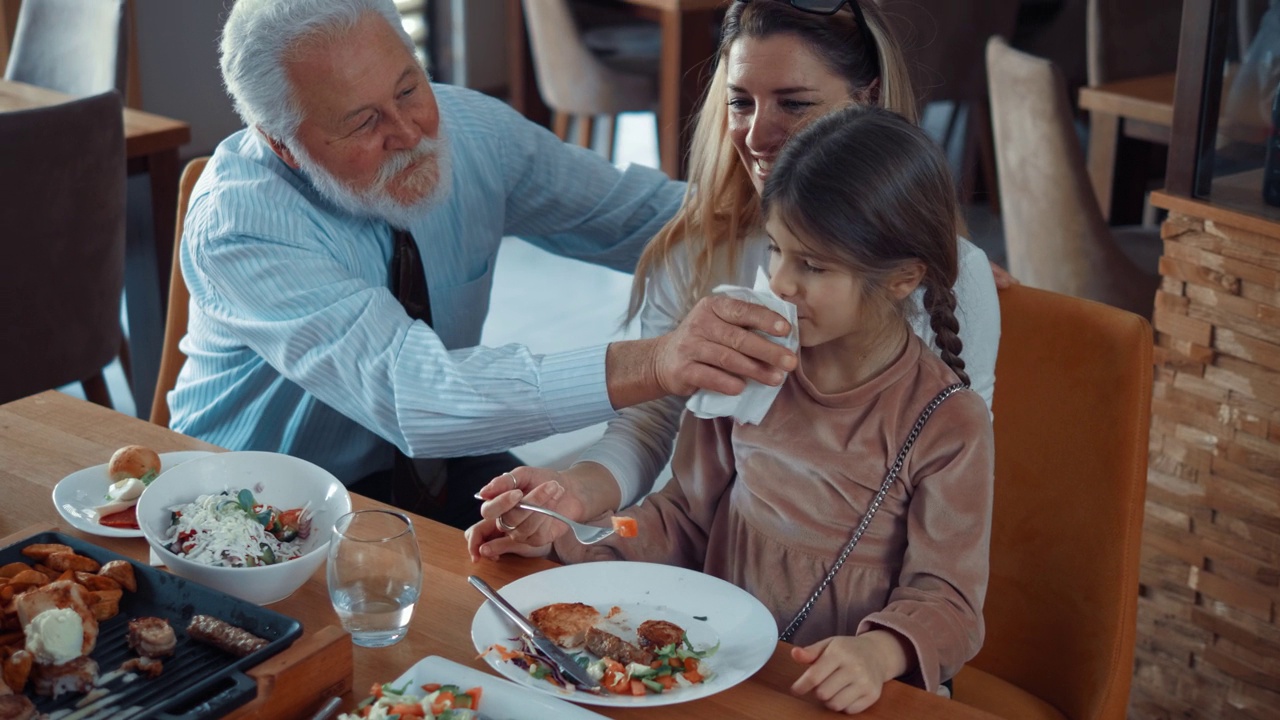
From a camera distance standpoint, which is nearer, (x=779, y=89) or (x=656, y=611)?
(x=656, y=611)

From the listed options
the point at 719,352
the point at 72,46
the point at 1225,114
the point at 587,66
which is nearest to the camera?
the point at 719,352

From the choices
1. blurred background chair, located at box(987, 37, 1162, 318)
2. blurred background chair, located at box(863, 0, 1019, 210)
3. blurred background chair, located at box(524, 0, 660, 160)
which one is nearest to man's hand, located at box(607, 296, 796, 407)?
blurred background chair, located at box(987, 37, 1162, 318)

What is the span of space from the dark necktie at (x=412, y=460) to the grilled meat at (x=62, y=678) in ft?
2.84

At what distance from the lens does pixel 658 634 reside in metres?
1.21

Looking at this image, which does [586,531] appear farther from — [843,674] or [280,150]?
[280,150]

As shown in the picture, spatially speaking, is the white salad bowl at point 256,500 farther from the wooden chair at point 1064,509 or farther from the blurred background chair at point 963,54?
the blurred background chair at point 963,54

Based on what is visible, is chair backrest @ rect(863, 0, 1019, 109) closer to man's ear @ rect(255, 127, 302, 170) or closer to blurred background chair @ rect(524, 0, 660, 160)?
blurred background chair @ rect(524, 0, 660, 160)

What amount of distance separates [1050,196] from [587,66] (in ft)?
7.88

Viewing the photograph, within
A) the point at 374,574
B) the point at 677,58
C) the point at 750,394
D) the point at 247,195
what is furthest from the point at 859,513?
the point at 677,58

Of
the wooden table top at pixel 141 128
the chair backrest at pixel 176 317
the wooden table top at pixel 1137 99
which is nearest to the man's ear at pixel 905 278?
the chair backrest at pixel 176 317

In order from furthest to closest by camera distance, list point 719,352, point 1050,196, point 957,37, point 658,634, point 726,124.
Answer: point 957,37 → point 1050,196 → point 726,124 → point 719,352 → point 658,634

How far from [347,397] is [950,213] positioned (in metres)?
0.81

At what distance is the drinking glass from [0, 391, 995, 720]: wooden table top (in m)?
0.02

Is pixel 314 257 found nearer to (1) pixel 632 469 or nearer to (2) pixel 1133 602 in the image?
(1) pixel 632 469
